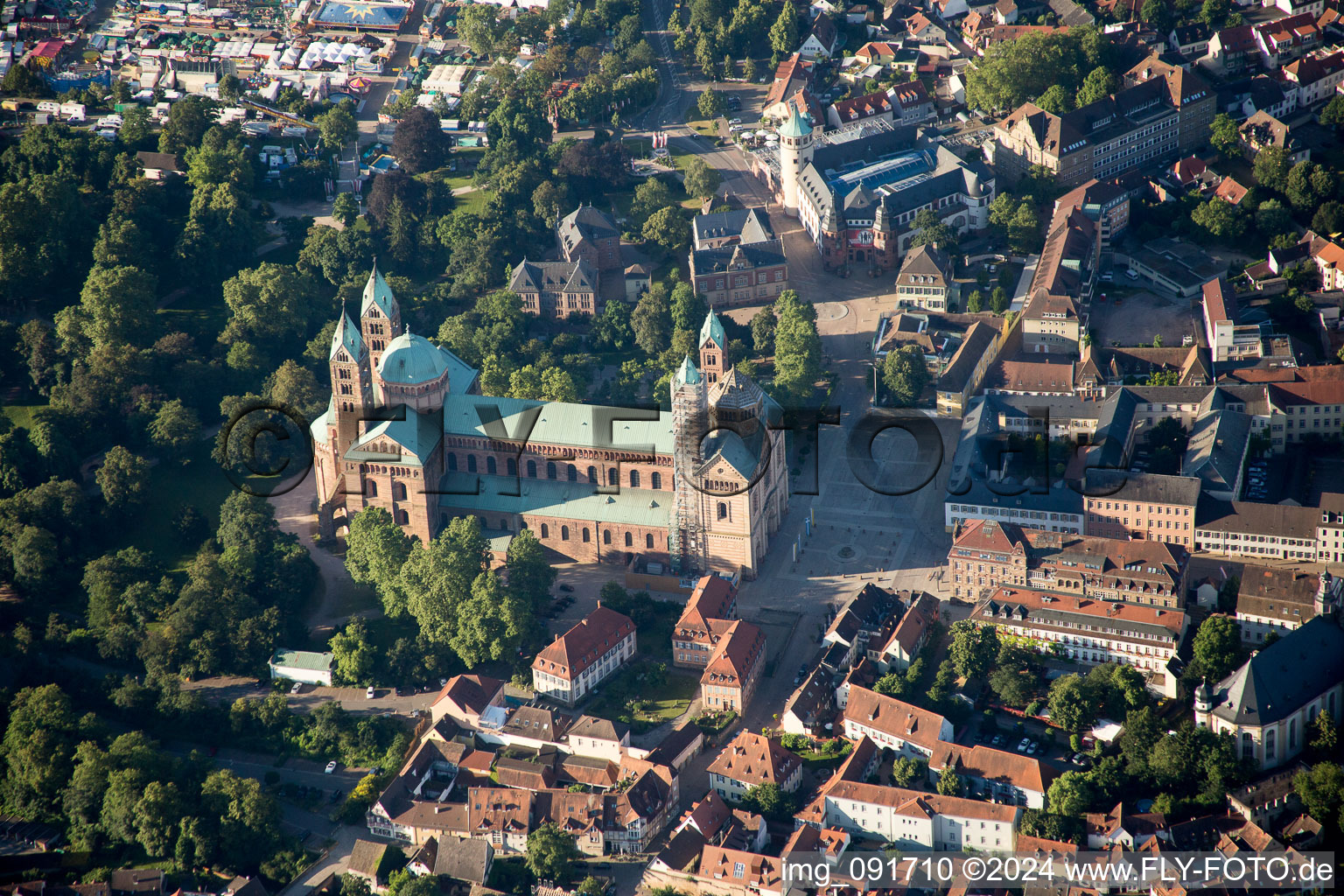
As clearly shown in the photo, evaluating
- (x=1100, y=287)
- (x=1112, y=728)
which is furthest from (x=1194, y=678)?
(x=1100, y=287)

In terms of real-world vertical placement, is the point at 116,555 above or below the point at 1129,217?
Result: below

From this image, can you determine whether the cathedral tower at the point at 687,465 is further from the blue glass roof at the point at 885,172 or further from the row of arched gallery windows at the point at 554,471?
the blue glass roof at the point at 885,172

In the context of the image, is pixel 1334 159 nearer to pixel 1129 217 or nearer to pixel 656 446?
pixel 1129 217

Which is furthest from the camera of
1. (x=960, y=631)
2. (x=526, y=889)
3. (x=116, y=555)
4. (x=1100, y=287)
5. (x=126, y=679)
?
(x=1100, y=287)

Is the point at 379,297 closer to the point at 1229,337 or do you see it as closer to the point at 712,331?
the point at 712,331

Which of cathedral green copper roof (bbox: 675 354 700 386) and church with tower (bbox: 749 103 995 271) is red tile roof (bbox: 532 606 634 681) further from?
church with tower (bbox: 749 103 995 271)

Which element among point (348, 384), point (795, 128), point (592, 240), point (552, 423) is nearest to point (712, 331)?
point (552, 423)

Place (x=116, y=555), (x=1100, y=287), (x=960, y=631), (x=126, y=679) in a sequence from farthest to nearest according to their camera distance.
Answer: (x=1100, y=287)
(x=116, y=555)
(x=126, y=679)
(x=960, y=631)

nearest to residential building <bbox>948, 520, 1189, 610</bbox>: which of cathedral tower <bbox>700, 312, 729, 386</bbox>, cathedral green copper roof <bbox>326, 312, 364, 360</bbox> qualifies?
cathedral tower <bbox>700, 312, 729, 386</bbox>
